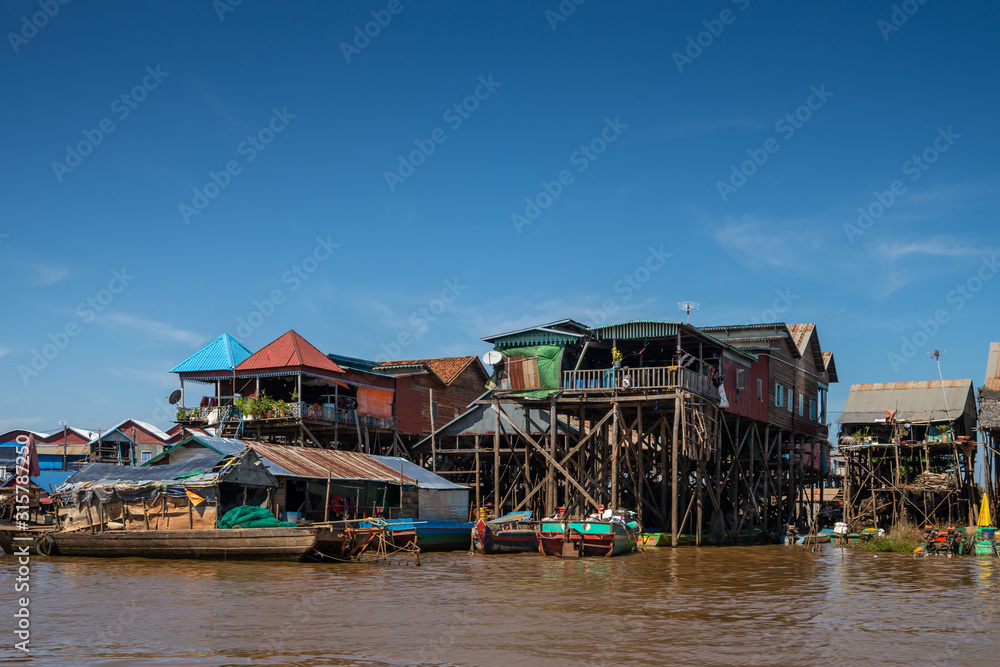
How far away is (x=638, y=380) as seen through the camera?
33.2 meters

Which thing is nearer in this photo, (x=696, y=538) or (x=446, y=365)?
(x=696, y=538)

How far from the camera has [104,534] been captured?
87.4ft

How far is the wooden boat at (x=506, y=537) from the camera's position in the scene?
2895 centimetres

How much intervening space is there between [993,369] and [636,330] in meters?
16.1

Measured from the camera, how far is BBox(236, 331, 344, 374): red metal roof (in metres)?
41.7

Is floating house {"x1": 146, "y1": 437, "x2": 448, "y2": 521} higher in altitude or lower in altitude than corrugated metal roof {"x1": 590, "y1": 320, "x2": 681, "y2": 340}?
lower

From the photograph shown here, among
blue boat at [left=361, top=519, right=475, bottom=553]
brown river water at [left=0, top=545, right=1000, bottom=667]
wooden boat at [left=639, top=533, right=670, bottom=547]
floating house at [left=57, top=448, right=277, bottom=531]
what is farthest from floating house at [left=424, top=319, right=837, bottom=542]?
floating house at [left=57, top=448, right=277, bottom=531]

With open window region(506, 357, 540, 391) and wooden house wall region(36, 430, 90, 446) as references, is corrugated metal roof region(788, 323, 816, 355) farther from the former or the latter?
wooden house wall region(36, 430, 90, 446)

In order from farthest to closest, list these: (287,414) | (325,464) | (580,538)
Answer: (287,414)
(325,464)
(580,538)

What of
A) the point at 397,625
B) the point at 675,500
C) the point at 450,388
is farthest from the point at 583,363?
the point at 397,625

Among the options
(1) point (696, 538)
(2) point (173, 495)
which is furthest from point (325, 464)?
(1) point (696, 538)

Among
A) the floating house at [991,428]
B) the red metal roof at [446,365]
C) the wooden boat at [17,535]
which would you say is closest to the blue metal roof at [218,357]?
the red metal roof at [446,365]

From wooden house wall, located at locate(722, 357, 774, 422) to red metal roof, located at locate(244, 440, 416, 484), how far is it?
1187 cm

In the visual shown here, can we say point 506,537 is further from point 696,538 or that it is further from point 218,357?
point 218,357
